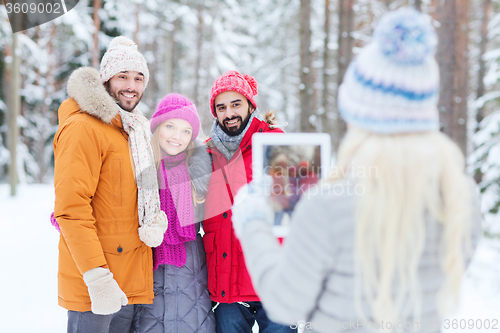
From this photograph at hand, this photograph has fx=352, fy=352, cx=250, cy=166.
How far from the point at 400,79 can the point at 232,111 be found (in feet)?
6.07

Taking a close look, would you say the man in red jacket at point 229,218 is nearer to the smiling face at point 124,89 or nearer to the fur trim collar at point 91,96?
the smiling face at point 124,89

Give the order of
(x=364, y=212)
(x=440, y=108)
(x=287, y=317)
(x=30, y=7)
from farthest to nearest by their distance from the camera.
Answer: (x=30, y=7), (x=440, y=108), (x=287, y=317), (x=364, y=212)

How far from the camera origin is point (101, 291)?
220 centimetres

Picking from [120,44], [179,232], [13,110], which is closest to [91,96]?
[120,44]

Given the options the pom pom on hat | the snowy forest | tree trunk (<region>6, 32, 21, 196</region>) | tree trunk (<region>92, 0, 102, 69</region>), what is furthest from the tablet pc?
tree trunk (<region>92, 0, 102, 69</region>)

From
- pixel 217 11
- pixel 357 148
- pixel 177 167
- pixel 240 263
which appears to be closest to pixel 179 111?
pixel 177 167

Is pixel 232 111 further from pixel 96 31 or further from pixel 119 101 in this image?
pixel 96 31

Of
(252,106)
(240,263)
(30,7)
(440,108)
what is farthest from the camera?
(30,7)

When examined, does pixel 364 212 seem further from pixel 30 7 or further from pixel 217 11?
pixel 217 11

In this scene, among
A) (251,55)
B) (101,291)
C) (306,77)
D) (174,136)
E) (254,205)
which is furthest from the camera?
(251,55)

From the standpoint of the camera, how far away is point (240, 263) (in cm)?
276

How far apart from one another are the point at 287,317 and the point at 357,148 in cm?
72

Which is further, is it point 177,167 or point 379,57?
point 177,167

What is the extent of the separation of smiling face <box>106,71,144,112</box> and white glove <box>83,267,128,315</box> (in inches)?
48.7
